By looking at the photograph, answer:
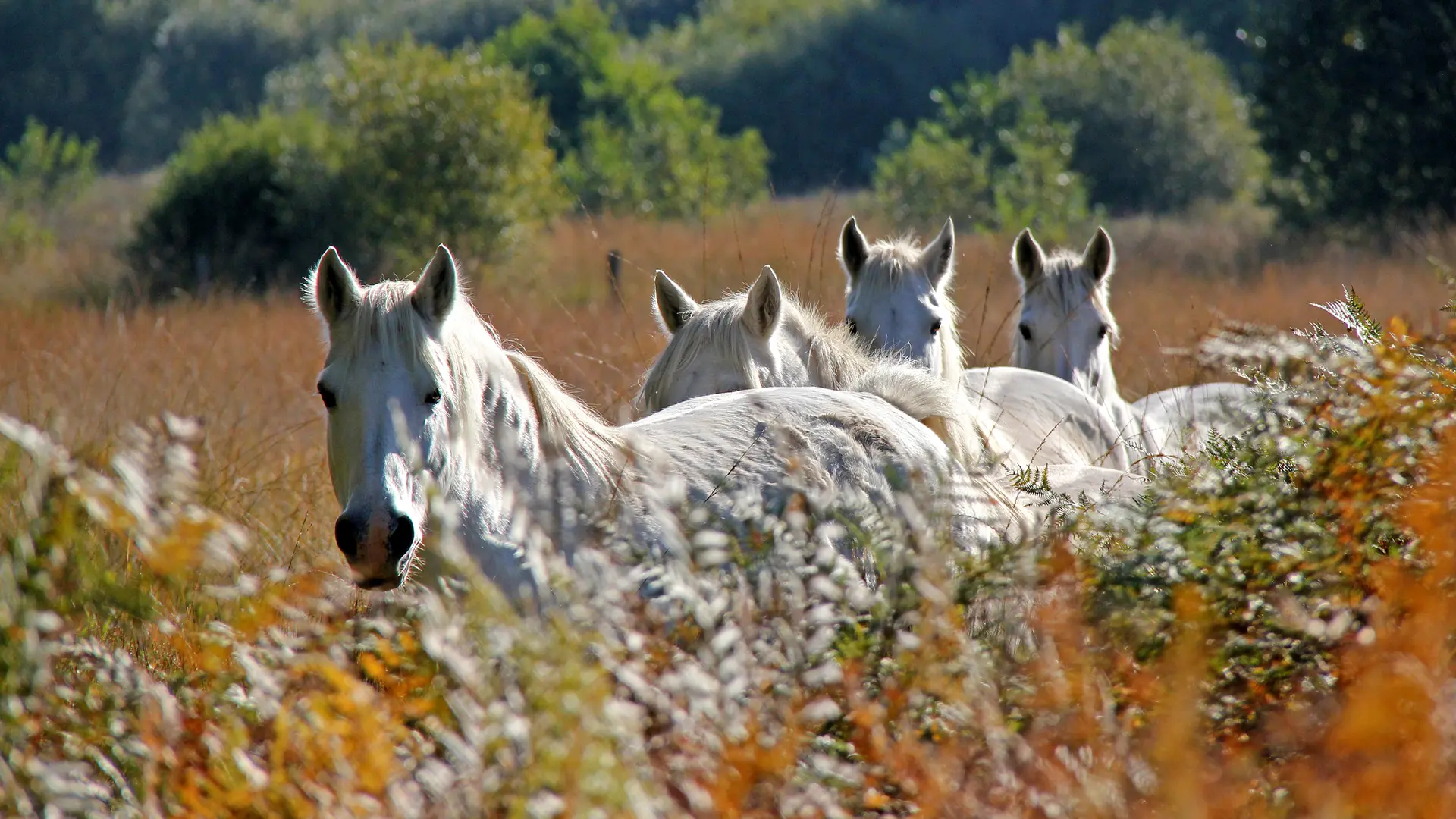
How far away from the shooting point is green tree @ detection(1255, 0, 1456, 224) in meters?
18.0

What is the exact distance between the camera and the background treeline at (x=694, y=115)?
19.2 meters

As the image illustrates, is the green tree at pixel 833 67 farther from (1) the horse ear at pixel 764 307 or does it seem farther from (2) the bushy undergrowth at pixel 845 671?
(2) the bushy undergrowth at pixel 845 671

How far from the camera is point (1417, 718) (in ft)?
5.60

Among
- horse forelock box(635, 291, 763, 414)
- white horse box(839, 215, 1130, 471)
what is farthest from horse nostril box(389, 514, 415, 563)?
white horse box(839, 215, 1130, 471)

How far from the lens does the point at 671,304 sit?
4562 millimetres

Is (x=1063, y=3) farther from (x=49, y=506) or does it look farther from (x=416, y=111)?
(x=49, y=506)

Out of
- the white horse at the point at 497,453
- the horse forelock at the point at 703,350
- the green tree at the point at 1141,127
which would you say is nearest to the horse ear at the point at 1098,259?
the horse forelock at the point at 703,350

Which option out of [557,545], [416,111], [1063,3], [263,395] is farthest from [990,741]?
[1063,3]

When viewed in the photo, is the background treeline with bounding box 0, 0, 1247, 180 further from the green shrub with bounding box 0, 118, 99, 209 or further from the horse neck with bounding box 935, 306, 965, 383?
the horse neck with bounding box 935, 306, 965, 383

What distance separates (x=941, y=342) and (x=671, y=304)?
144 cm

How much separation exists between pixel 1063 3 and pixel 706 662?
58439 millimetres

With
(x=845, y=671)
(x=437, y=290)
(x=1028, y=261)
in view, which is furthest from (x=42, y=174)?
(x=845, y=671)

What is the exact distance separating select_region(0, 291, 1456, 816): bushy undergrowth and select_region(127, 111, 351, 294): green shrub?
17998 mm

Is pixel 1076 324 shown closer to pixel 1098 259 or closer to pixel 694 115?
pixel 1098 259
